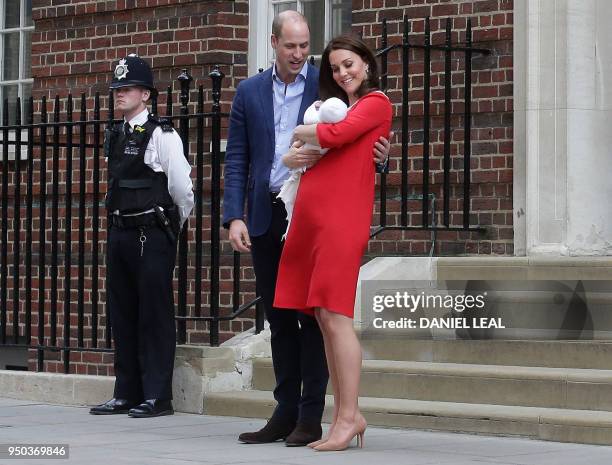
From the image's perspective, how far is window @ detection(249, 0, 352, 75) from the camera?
10.3 m

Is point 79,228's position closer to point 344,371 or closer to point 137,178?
point 137,178

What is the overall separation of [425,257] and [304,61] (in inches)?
96.0

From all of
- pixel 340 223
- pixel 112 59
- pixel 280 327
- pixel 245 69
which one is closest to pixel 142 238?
pixel 280 327

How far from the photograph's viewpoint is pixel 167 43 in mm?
10773

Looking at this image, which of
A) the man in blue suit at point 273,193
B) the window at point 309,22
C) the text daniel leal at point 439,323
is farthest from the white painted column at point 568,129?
the man in blue suit at point 273,193

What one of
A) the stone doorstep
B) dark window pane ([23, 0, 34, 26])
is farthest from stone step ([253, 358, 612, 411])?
dark window pane ([23, 0, 34, 26])

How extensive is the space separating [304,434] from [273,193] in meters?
1.05

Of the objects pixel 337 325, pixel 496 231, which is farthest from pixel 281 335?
pixel 496 231

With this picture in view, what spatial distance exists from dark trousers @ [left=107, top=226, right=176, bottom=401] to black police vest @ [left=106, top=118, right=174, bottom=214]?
0.14 m

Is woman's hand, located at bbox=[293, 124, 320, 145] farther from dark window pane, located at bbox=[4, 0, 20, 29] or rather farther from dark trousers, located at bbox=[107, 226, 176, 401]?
dark window pane, located at bbox=[4, 0, 20, 29]

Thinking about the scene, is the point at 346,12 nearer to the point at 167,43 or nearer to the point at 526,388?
the point at 167,43

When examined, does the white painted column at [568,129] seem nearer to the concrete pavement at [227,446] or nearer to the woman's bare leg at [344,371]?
the concrete pavement at [227,446]

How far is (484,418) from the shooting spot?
6.79 m

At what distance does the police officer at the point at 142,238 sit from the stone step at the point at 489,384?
0.93 meters
